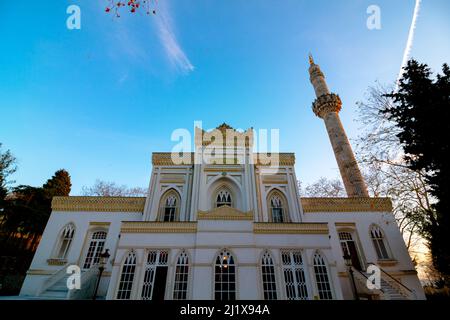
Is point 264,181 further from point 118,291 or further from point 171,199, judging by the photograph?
point 118,291

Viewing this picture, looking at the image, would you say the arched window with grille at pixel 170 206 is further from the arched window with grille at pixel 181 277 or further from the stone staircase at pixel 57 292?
the stone staircase at pixel 57 292

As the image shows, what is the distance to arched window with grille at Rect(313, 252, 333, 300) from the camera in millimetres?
11203

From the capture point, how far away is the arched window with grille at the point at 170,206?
16.9 meters

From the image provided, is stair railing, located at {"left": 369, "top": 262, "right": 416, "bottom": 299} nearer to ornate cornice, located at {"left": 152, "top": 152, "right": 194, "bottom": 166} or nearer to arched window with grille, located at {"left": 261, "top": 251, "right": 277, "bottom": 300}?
arched window with grille, located at {"left": 261, "top": 251, "right": 277, "bottom": 300}

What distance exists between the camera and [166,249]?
12156 millimetres

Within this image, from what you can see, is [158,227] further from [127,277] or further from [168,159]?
[168,159]

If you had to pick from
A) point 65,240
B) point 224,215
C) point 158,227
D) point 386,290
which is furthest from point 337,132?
point 65,240

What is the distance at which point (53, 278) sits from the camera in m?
13.8

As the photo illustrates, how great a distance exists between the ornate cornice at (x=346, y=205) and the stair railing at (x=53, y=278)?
17858mm

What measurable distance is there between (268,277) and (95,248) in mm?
13016

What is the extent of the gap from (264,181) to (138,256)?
1082cm

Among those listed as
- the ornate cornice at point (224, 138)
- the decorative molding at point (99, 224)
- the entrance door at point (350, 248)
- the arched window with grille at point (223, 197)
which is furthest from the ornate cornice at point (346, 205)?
the decorative molding at point (99, 224)
